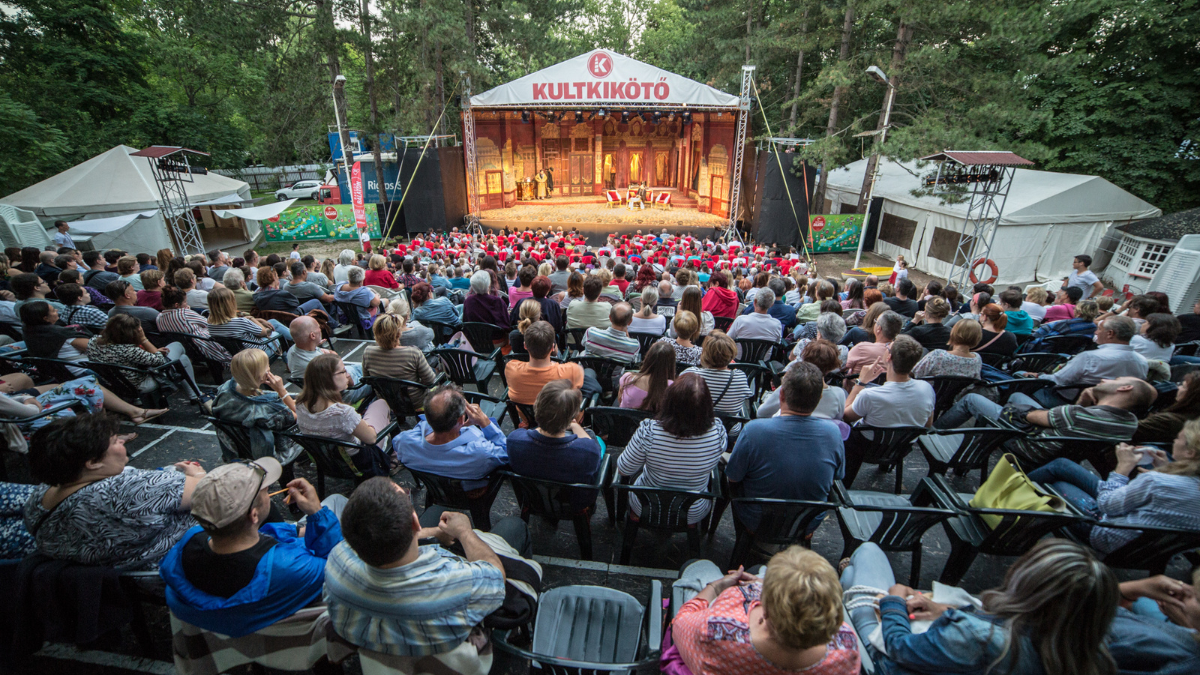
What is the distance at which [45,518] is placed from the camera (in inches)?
76.4

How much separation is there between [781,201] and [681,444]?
42.4ft

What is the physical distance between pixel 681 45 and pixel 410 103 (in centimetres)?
1132

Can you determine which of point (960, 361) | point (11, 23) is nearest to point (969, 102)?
point (960, 361)

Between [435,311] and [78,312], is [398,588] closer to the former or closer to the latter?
[435,311]

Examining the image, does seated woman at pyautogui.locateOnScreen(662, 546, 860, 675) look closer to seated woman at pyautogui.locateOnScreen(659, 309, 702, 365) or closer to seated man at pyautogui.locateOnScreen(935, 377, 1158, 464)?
seated woman at pyautogui.locateOnScreen(659, 309, 702, 365)

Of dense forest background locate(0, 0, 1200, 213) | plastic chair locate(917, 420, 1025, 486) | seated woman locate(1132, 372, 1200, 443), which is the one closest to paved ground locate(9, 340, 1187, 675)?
plastic chair locate(917, 420, 1025, 486)

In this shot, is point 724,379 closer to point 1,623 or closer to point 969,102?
point 1,623

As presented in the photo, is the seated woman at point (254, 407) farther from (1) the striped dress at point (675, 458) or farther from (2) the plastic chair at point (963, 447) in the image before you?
(2) the plastic chair at point (963, 447)

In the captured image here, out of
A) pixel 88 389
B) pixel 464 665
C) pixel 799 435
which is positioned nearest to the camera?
pixel 464 665

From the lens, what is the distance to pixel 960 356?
3643 millimetres

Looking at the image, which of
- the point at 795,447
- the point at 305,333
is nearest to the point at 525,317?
the point at 305,333

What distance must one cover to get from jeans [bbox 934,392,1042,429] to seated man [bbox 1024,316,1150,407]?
0.31 m

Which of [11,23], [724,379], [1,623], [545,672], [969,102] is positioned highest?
[11,23]

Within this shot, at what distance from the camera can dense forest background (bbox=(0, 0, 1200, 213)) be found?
35.8ft
